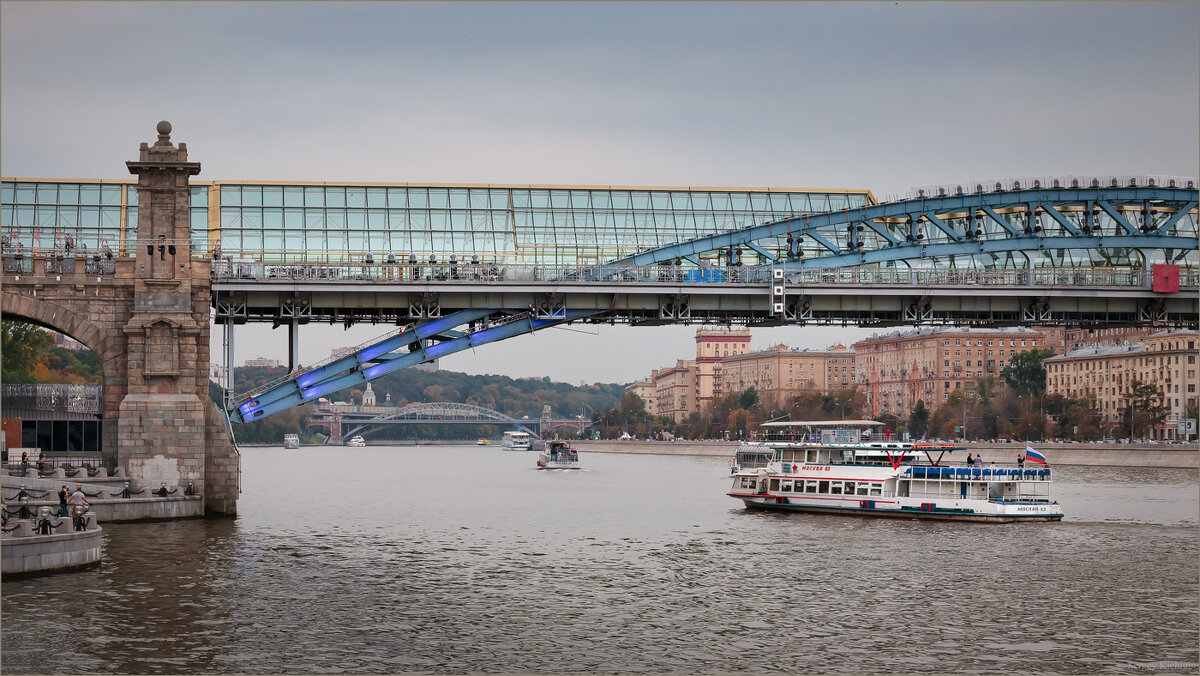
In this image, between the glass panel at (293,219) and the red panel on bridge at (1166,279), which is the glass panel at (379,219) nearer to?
the glass panel at (293,219)

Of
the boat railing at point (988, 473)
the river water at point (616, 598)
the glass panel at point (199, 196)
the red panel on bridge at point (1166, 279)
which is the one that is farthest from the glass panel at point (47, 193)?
the red panel on bridge at point (1166, 279)

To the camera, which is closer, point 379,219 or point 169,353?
point 169,353

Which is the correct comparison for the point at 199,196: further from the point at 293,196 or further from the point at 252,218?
the point at 293,196

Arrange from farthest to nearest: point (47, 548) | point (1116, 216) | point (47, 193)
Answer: point (1116, 216), point (47, 193), point (47, 548)

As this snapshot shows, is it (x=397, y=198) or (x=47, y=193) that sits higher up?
(x=47, y=193)

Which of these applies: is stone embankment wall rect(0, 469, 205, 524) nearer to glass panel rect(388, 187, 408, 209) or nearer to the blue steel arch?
glass panel rect(388, 187, 408, 209)

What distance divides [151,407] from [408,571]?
17750 millimetres

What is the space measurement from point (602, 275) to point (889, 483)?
677 inches

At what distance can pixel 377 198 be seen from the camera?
71.0 metres

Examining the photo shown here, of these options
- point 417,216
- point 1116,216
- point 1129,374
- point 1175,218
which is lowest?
point 1129,374

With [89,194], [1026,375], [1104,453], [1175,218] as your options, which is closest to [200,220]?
[89,194]

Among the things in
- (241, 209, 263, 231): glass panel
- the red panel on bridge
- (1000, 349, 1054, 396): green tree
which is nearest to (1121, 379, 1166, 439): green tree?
(1000, 349, 1054, 396): green tree

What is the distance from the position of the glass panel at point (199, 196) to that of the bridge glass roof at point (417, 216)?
0.05m

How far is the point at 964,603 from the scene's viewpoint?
39.6 m
